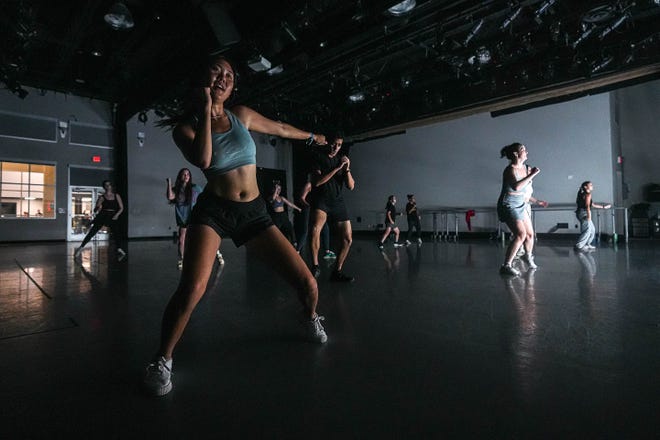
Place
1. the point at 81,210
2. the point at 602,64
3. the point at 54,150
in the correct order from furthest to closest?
the point at 81,210 → the point at 54,150 → the point at 602,64

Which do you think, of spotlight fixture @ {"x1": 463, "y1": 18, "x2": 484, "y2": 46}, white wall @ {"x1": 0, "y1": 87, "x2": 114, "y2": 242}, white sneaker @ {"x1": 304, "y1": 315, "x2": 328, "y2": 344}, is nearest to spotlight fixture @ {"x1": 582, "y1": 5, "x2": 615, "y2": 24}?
spotlight fixture @ {"x1": 463, "y1": 18, "x2": 484, "y2": 46}

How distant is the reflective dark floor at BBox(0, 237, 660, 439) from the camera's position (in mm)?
1181

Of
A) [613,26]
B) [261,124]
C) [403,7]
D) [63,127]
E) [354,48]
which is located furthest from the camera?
[63,127]

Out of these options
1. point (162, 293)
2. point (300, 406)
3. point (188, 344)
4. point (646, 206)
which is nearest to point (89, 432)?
point (300, 406)

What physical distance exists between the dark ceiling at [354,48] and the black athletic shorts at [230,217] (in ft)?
19.3

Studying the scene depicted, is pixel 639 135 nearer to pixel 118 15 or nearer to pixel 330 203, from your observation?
pixel 330 203

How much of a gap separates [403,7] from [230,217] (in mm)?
6159

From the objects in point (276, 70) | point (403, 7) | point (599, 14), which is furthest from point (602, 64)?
point (276, 70)

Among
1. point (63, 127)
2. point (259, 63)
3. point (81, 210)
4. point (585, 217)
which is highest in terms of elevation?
point (63, 127)

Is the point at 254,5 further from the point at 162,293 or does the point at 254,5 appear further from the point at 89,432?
the point at 89,432

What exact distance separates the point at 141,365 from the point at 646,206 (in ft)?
48.2

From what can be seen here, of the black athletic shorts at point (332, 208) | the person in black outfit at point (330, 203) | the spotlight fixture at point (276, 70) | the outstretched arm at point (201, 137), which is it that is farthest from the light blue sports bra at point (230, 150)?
the spotlight fixture at point (276, 70)

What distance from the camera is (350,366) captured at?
1650 mm

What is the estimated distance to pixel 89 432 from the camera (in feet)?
3.77
